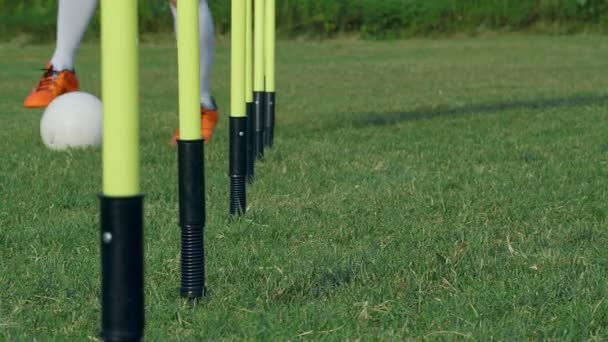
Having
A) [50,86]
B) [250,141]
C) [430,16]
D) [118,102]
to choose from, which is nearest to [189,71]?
[118,102]

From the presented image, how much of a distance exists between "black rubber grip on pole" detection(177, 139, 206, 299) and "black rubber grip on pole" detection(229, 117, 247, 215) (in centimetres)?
108

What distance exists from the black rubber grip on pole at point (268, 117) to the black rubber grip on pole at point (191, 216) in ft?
10.0

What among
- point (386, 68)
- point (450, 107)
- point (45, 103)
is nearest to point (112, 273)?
point (45, 103)

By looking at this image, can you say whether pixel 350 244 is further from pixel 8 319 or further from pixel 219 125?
pixel 219 125

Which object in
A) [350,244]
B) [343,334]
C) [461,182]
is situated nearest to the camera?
[343,334]

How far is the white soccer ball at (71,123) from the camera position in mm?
6246

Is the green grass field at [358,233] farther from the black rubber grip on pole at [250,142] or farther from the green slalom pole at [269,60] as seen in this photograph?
the green slalom pole at [269,60]

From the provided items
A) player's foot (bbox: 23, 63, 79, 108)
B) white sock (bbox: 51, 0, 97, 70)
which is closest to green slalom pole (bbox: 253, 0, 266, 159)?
white sock (bbox: 51, 0, 97, 70)

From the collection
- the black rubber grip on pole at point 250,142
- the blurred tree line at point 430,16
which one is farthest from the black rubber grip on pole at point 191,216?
the blurred tree line at point 430,16

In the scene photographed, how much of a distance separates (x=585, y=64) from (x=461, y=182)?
12031 millimetres

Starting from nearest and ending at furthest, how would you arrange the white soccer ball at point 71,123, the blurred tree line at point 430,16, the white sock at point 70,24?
the white sock at point 70,24 → the white soccer ball at point 71,123 → the blurred tree line at point 430,16

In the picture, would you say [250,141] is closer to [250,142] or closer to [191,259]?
[250,142]

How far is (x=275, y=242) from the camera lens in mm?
3541

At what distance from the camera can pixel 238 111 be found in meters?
3.80
